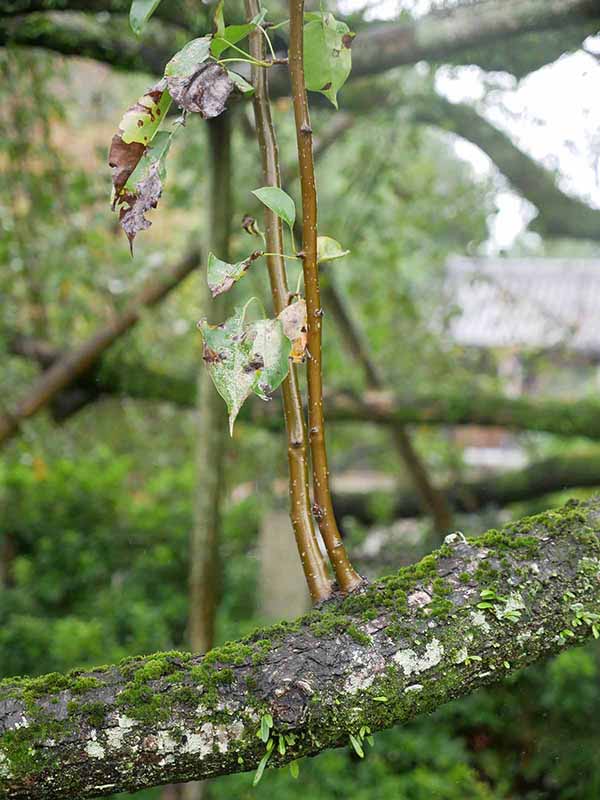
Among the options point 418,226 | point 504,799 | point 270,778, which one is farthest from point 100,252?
point 504,799

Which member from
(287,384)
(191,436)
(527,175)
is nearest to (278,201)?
(287,384)

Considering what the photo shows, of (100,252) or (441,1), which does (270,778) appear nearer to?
(100,252)

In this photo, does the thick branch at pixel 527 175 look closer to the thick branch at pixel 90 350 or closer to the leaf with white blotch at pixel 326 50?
the thick branch at pixel 90 350

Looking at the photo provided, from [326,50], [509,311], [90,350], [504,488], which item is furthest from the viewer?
[504,488]

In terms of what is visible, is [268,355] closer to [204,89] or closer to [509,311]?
[204,89]

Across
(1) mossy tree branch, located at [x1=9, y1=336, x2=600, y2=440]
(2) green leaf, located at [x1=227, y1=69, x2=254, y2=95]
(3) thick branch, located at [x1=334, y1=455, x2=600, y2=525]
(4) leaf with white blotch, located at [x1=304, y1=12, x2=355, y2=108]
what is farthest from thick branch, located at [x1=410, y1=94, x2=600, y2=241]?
(2) green leaf, located at [x1=227, y1=69, x2=254, y2=95]
